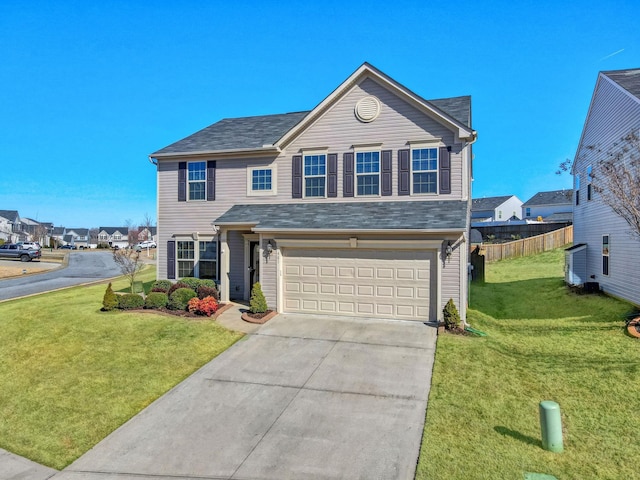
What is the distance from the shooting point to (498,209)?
216ft

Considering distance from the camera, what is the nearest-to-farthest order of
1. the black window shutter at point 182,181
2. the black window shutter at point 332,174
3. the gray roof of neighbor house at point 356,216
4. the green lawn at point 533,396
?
the green lawn at point 533,396 → the gray roof of neighbor house at point 356,216 → the black window shutter at point 332,174 → the black window shutter at point 182,181

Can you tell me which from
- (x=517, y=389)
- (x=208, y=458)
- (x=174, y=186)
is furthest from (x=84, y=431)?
(x=174, y=186)

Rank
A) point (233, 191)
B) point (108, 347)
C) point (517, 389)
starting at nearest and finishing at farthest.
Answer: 1. point (517, 389)
2. point (108, 347)
3. point (233, 191)

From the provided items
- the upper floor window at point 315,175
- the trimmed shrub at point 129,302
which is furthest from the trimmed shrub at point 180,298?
the upper floor window at point 315,175

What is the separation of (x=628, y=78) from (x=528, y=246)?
1841 cm

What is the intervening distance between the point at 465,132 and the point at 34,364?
14.0 meters

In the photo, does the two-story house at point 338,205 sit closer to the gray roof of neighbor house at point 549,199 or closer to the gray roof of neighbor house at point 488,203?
the gray roof of neighbor house at point 549,199

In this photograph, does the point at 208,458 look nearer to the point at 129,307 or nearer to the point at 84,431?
the point at 84,431

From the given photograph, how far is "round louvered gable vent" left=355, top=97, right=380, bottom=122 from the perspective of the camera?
556 inches

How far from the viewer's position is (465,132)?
12766 mm

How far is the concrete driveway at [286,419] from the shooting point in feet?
18.5

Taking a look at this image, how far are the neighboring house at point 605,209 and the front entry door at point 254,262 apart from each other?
11.8m

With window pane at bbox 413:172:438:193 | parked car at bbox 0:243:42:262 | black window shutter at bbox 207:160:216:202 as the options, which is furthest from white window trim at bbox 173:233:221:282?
parked car at bbox 0:243:42:262

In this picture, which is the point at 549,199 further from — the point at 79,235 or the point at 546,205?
the point at 79,235
